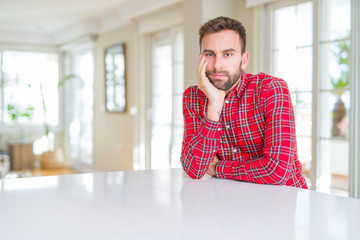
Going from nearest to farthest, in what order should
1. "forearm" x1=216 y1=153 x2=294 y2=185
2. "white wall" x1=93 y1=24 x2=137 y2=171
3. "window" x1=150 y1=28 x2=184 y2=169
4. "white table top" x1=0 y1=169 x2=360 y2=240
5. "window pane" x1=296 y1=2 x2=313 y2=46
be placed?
"white table top" x1=0 y1=169 x2=360 y2=240 → "forearm" x1=216 y1=153 x2=294 y2=185 → "window pane" x1=296 y1=2 x2=313 y2=46 → "window" x1=150 y1=28 x2=184 y2=169 → "white wall" x1=93 y1=24 x2=137 y2=171

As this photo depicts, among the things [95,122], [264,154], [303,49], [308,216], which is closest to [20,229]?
[308,216]

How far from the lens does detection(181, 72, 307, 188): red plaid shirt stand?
5.22ft

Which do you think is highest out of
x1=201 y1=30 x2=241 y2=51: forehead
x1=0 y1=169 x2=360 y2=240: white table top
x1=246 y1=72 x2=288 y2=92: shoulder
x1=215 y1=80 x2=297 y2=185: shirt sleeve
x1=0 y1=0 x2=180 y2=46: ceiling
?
x1=0 y1=0 x2=180 y2=46: ceiling

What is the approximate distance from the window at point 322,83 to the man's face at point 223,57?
6.02 feet

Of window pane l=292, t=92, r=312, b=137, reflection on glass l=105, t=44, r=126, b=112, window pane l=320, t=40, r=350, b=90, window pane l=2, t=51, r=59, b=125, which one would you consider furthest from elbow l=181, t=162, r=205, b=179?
window pane l=2, t=51, r=59, b=125

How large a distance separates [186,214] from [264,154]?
0.66m

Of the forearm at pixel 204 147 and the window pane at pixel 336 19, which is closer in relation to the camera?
the forearm at pixel 204 147

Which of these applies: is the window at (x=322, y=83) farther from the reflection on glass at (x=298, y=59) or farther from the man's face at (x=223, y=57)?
the man's face at (x=223, y=57)

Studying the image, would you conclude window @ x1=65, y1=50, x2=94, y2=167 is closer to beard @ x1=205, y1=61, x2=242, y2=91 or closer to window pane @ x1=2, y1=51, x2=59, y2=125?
window pane @ x1=2, y1=51, x2=59, y2=125

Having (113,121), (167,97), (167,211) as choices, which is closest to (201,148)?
(167,211)

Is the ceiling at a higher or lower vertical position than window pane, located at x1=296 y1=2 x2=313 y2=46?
higher

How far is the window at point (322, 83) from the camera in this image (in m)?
3.28

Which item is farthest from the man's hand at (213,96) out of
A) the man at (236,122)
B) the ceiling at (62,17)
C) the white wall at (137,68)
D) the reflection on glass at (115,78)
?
the reflection on glass at (115,78)

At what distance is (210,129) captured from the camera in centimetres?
168
